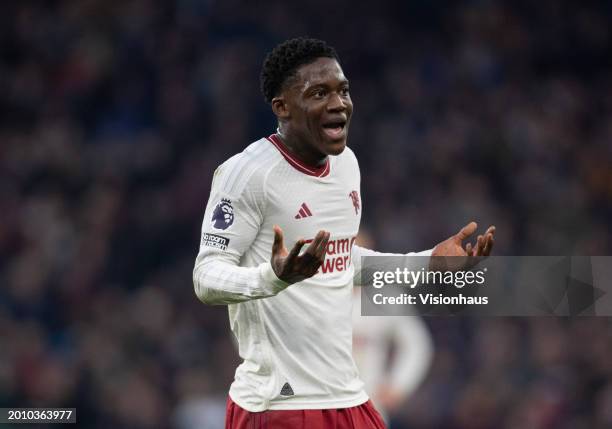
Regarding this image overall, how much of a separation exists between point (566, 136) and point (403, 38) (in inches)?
75.1

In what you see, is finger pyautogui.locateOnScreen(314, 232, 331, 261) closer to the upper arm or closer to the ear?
the upper arm

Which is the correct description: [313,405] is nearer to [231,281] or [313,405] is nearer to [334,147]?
[231,281]

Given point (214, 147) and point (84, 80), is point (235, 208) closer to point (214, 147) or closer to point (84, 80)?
point (214, 147)

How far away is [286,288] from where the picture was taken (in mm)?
3514

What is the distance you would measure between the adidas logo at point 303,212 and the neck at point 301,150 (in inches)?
6.8

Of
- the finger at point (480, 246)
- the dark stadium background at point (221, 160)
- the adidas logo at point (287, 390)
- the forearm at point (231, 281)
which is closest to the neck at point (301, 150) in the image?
the forearm at point (231, 281)

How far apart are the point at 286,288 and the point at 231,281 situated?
0.68 feet

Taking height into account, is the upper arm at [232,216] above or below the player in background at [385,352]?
above

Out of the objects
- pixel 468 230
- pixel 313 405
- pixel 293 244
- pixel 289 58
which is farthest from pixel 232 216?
pixel 468 230

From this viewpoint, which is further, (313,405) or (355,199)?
(355,199)

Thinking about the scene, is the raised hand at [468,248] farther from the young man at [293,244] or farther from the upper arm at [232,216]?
the upper arm at [232,216]

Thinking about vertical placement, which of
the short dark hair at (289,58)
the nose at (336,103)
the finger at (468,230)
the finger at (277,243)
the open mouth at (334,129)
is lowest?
the finger at (277,243)

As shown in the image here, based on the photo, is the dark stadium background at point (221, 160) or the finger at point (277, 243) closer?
the finger at point (277, 243)

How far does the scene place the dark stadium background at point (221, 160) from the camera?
7961 millimetres
